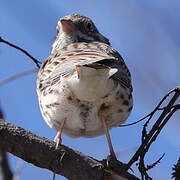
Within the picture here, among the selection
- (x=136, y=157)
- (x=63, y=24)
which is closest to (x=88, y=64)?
(x=136, y=157)

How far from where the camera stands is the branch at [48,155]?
237 centimetres

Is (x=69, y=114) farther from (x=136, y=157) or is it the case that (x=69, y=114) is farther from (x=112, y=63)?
(x=136, y=157)

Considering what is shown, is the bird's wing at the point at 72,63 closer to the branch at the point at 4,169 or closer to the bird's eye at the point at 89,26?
the branch at the point at 4,169

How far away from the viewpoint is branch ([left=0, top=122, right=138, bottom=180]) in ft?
7.79

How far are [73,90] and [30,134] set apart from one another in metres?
0.86

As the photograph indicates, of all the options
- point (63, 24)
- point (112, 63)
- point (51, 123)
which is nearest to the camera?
point (112, 63)

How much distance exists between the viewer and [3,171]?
10.3 ft

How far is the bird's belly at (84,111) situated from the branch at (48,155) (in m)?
0.82

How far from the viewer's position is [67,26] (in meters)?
4.67

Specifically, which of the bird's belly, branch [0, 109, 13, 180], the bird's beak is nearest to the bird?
the bird's belly

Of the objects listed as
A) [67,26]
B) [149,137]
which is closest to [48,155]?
[149,137]

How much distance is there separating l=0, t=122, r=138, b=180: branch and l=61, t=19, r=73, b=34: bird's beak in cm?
225

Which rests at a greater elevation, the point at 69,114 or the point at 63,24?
the point at 63,24

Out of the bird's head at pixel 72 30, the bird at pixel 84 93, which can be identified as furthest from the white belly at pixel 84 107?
the bird's head at pixel 72 30
